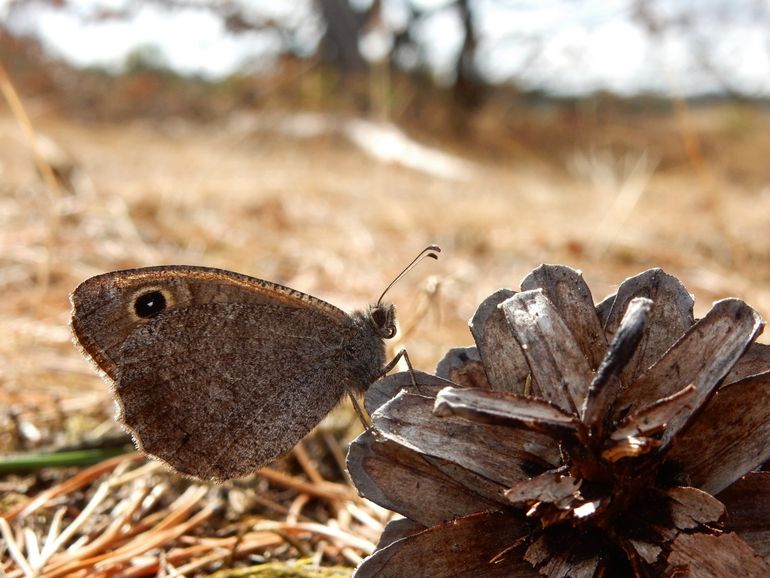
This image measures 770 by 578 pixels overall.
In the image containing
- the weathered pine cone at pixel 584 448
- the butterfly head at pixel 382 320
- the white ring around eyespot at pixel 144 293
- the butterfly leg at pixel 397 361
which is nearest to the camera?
the weathered pine cone at pixel 584 448

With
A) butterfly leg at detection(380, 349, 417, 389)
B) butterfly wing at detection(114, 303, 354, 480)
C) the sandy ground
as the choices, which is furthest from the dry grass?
butterfly leg at detection(380, 349, 417, 389)

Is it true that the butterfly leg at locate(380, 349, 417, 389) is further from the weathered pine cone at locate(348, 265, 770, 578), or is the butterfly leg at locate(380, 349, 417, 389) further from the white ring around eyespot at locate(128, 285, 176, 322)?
the white ring around eyespot at locate(128, 285, 176, 322)

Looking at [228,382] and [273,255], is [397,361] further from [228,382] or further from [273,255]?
[273,255]

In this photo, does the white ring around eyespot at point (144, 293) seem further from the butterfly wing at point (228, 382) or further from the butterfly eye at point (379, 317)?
the butterfly eye at point (379, 317)

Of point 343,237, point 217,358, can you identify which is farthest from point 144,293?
point 343,237

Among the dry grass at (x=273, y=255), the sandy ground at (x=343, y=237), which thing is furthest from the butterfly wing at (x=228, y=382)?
the sandy ground at (x=343, y=237)

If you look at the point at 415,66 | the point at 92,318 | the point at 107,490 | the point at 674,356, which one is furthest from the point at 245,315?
the point at 415,66
